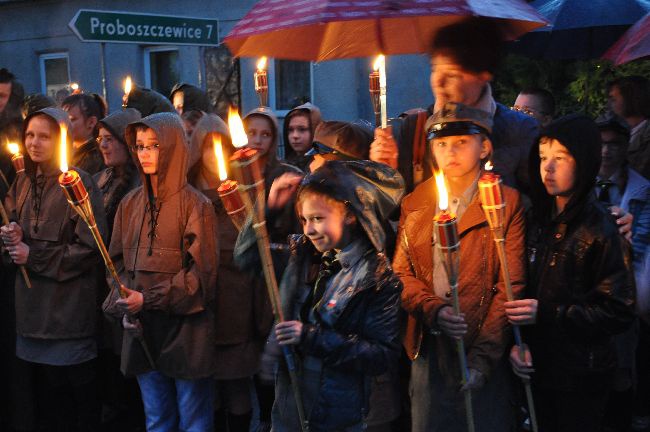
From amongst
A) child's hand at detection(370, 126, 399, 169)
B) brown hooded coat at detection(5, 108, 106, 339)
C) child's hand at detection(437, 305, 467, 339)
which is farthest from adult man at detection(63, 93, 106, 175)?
child's hand at detection(437, 305, 467, 339)

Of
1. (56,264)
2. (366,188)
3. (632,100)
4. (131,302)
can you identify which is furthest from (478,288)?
(632,100)

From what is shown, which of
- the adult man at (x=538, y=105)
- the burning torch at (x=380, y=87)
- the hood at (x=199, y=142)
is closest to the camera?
the burning torch at (x=380, y=87)

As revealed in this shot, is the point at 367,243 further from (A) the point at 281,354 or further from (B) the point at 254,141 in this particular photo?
(B) the point at 254,141

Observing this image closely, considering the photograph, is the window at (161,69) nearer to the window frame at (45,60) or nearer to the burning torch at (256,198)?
the window frame at (45,60)

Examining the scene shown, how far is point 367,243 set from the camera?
10.1 ft

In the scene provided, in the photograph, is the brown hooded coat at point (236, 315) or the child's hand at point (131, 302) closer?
the child's hand at point (131, 302)

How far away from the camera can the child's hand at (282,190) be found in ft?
13.3

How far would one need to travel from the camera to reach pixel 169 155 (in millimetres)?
4188

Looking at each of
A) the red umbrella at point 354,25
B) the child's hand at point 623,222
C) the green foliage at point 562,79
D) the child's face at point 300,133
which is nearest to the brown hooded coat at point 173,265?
the red umbrella at point 354,25

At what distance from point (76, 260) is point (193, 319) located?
36.9 inches

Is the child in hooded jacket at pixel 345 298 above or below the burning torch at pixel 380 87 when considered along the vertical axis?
below

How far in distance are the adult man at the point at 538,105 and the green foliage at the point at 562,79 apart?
2.19 m

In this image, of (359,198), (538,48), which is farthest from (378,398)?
(538,48)

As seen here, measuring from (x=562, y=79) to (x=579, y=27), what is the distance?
116 inches
